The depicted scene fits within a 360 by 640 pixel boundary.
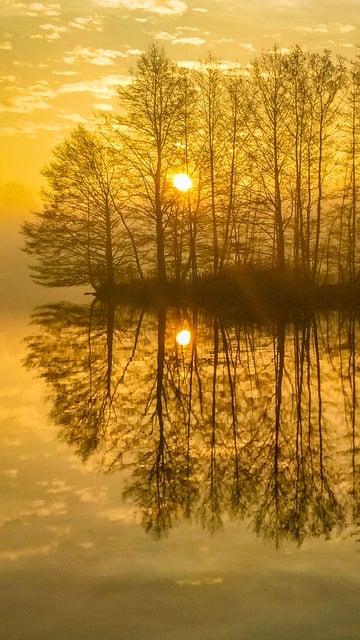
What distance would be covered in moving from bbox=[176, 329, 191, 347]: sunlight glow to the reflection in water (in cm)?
10

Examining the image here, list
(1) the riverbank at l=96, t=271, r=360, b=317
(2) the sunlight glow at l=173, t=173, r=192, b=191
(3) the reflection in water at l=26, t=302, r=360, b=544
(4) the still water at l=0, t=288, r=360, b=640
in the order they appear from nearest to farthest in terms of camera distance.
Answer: (4) the still water at l=0, t=288, r=360, b=640 → (3) the reflection in water at l=26, t=302, r=360, b=544 → (1) the riverbank at l=96, t=271, r=360, b=317 → (2) the sunlight glow at l=173, t=173, r=192, b=191

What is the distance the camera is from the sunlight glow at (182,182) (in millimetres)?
44219

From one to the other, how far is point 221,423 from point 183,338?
12.5 meters

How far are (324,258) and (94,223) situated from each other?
1354 centimetres

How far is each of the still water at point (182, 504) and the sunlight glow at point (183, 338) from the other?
5.79 metres

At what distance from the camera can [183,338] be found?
23406 millimetres

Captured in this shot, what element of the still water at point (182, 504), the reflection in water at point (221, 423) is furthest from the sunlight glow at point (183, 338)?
the still water at point (182, 504)

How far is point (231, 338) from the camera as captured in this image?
888 inches

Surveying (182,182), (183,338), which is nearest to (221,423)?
(183,338)

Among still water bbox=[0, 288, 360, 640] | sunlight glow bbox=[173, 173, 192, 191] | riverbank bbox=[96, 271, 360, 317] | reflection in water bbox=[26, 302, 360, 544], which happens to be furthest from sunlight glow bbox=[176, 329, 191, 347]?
sunlight glow bbox=[173, 173, 192, 191]

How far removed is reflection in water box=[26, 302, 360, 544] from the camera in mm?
7211

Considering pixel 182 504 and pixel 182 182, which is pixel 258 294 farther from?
pixel 182 504

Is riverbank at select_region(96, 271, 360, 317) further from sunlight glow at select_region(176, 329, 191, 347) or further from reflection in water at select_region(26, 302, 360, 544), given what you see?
reflection in water at select_region(26, 302, 360, 544)

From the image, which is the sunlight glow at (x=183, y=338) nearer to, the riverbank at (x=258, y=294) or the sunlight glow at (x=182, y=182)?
the riverbank at (x=258, y=294)
